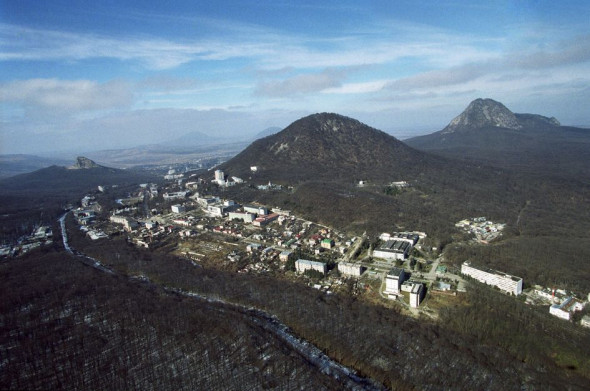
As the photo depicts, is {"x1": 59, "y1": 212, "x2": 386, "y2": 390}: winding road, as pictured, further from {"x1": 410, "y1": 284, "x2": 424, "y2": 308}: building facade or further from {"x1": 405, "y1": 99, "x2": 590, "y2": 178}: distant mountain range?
{"x1": 405, "y1": 99, "x2": 590, "y2": 178}: distant mountain range

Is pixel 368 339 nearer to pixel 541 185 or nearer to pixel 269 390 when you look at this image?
pixel 269 390

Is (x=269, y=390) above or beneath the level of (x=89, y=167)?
beneath

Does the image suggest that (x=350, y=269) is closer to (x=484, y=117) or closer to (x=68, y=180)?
(x=68, y=180)

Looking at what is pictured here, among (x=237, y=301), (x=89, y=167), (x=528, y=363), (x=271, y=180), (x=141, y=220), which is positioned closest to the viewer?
(x=528, y=363)

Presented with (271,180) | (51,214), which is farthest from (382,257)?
(51,214)

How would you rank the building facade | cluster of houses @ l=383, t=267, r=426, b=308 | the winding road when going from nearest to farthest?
the winding road, the building facade, cluster of houses @ l=383, t=267, r=426, b=308

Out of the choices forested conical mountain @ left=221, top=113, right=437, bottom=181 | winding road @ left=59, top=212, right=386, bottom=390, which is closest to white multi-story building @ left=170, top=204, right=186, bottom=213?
forested conical mountain @ left=221, top=113, right=437, bottom=181

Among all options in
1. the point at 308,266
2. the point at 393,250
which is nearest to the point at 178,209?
the point at 308,266
